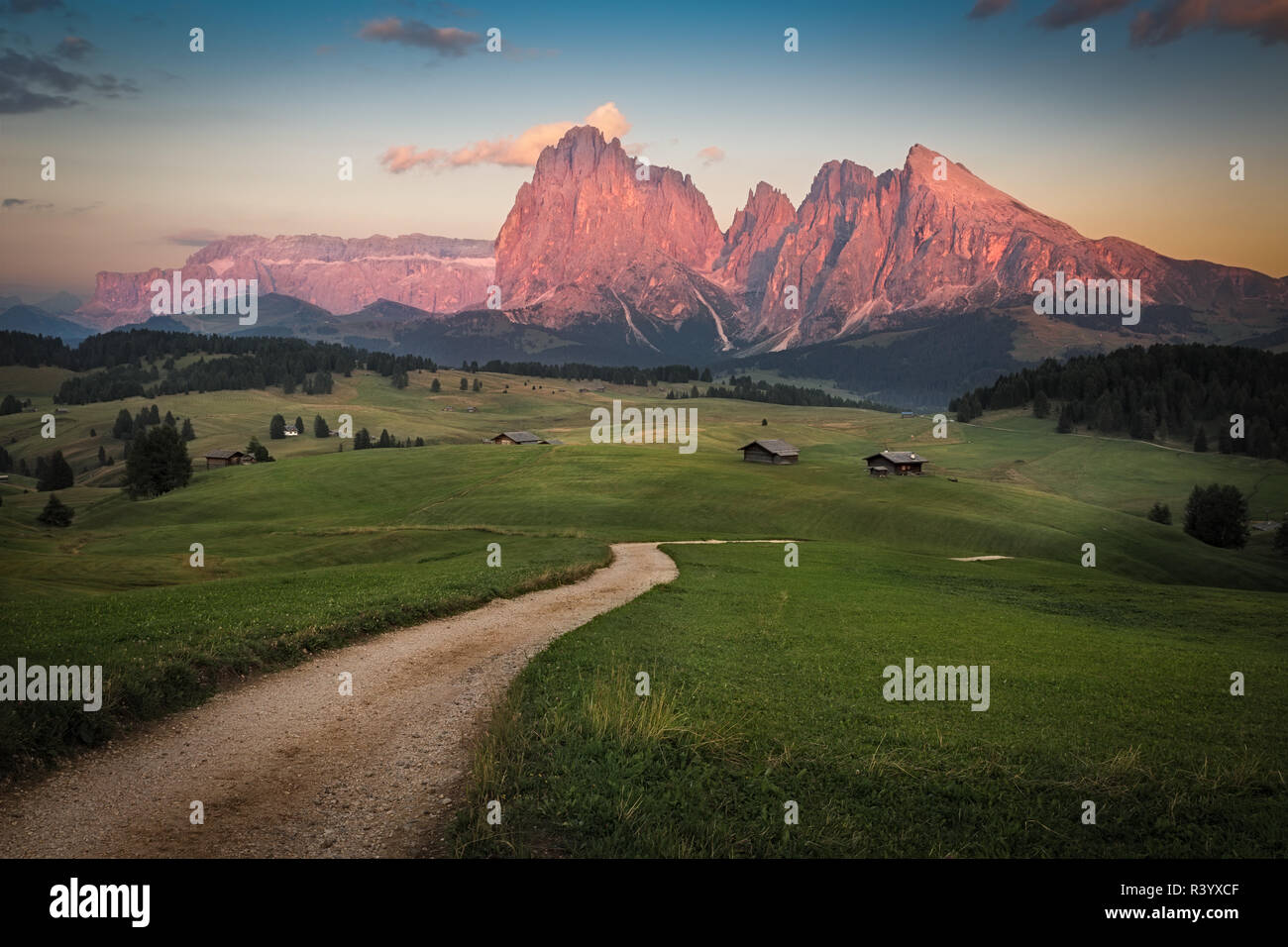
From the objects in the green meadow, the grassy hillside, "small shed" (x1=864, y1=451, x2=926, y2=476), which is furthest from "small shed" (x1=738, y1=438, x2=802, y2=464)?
the grassy hillside

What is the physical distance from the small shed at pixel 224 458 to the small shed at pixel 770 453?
4749 inches

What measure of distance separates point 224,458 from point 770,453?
421ft

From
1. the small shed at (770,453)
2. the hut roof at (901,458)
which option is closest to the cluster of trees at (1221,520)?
the hut roof at (901,458)

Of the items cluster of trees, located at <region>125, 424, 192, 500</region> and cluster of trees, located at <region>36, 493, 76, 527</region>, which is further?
cluster of trees, located at <region>125, 424, 192, 500</region>

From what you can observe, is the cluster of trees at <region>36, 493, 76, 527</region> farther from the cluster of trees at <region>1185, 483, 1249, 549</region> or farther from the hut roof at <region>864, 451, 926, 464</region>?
the cluster of trees at <region>1185, 483, 1249, 549</region>

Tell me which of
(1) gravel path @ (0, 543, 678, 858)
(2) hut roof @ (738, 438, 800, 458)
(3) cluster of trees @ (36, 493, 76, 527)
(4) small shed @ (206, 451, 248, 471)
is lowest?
(3) cluster of trees @ (36, 493, 76, 527)

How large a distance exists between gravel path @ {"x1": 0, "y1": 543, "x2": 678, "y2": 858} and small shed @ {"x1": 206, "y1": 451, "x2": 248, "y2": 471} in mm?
179837

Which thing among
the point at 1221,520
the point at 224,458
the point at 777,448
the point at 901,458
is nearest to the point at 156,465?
the point at 224,458

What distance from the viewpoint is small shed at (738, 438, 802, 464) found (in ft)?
495

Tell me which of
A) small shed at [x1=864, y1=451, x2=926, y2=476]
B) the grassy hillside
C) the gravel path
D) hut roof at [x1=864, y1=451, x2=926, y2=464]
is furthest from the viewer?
small shed at [x1=864, y1=451, x2=926, y2=476]

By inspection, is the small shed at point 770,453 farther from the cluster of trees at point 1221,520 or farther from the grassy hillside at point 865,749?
the grassy hillside at point 865,749

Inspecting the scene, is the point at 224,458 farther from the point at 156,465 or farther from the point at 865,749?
the point at 865,749

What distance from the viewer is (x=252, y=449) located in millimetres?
182875
